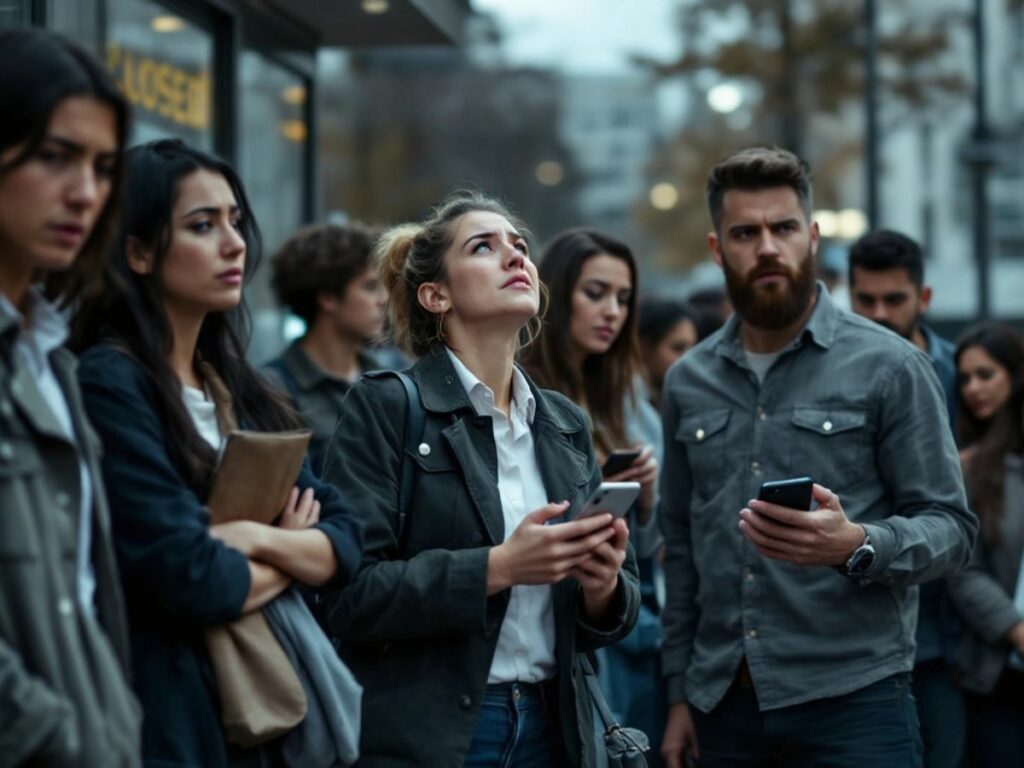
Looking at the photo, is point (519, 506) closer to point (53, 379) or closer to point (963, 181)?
point (53, 379)

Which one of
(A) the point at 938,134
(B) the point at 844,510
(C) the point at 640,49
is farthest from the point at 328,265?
(A) the point at 938,134

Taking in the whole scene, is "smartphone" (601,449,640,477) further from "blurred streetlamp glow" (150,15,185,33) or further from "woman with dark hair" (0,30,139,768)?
"blurred streetlamp glow" (150,15,185,33)

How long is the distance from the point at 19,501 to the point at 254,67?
614 cm

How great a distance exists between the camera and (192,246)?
3.55 metres

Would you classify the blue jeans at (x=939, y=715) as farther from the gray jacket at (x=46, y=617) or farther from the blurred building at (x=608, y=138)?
the blurred building at (x=608, y=138)

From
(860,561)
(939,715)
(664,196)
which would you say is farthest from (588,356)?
(664,196)

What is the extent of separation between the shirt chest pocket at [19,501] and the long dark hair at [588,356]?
3.24 meters

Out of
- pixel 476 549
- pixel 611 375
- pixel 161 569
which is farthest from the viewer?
pixel 611 375

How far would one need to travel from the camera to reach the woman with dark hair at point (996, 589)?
5953 millimetres

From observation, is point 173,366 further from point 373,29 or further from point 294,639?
point 373,29

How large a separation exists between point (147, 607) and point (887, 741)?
232 cm

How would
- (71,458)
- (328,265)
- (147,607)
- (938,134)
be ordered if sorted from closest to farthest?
(71,458), (147,607), (328,265), (938,134)

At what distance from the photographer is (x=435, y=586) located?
149 inches

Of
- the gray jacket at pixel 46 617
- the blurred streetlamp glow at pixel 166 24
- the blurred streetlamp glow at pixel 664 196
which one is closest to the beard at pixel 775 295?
the gray jacket at pixel 46 617
